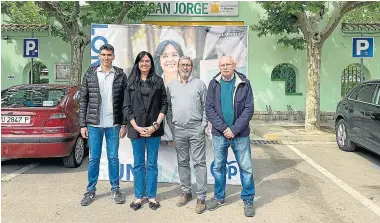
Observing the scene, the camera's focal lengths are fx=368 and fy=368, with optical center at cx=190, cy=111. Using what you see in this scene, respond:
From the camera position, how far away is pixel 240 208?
14.7 ft

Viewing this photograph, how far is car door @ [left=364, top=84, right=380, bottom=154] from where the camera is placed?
21.5 ft

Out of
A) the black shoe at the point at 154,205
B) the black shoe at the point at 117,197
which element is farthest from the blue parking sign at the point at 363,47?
the black shoe at the point at 117,197

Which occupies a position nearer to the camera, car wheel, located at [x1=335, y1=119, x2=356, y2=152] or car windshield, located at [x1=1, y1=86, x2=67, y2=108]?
car windshield, located at [x1=1, y1=86, x2=67, y2=108]

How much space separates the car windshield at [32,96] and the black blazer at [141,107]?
2.24m

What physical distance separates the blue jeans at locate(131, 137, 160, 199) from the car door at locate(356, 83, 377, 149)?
14.6 feet

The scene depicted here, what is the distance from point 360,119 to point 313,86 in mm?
3537

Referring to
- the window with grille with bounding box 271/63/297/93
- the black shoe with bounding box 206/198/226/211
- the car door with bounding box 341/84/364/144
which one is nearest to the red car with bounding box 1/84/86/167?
the black shoe with bounding box 206/198/226/211

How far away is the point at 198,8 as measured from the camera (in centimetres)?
1432

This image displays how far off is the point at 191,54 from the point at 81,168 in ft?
9.32

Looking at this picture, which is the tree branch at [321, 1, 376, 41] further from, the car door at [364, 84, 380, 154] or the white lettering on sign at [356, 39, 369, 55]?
the car door at [364, 84, 380, 154]

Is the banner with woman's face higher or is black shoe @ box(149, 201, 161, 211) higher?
the banner with woman's face

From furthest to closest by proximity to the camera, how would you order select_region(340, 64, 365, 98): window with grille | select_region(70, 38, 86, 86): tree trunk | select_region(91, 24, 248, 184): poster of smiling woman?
select_region(340, 64, 365, 98): window with grille, select_region(70, 38, 86, 86): tree trunk, select_region(91, 24, 248, 184): poster of smiling woman

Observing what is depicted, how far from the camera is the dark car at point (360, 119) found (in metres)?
6.73

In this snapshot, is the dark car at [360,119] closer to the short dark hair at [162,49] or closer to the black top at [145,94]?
the short dark hair at [162,49]
